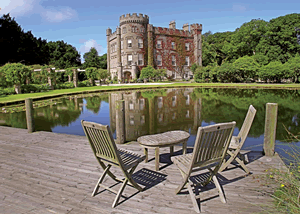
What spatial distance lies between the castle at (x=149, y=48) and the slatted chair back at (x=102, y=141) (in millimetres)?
34244

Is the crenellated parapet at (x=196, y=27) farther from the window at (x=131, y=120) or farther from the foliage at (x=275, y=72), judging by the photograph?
the window at (x=131, y=120)

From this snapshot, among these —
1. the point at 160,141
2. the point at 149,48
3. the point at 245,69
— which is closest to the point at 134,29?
the point at 149,48

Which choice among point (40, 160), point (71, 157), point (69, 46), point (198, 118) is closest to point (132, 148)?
point (71, 157)

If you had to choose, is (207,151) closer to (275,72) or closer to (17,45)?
(275,72)

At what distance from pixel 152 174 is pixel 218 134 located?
1.33 m

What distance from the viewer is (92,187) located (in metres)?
2.98

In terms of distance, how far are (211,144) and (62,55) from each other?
154 feet

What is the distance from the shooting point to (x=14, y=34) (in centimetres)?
3362

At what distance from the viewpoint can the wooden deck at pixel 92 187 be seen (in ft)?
8.19

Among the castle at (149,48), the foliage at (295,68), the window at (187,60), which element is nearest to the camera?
the foliage at (295,68)

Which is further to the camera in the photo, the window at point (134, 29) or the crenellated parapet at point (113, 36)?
the crenellated parapet at point (113, 36)

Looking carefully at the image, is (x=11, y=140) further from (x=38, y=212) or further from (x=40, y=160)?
(x=38, y=212)

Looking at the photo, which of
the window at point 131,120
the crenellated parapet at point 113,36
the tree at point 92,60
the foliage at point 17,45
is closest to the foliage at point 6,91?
the foliage at point 17,45

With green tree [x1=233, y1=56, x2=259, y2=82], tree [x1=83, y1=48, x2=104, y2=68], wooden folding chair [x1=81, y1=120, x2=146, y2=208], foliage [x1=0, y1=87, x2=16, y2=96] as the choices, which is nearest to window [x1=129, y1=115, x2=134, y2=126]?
wooden folding chair [x1=81, y1=120, x2=146, y2=208]
